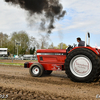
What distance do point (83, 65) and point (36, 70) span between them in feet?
7.64

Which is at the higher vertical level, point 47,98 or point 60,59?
point 60,59

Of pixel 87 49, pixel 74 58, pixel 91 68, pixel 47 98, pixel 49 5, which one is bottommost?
pixel 47 98

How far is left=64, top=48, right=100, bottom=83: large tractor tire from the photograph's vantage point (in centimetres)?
466

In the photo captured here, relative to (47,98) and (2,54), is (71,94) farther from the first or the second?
(2,54)

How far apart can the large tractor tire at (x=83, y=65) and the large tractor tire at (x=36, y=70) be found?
148 centimetres

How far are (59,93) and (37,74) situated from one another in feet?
8.32

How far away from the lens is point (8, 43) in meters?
53.8

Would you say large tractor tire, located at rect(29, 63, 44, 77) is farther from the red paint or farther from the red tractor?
the red tractor

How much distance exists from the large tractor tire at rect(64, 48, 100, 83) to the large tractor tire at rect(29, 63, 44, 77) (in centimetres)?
148

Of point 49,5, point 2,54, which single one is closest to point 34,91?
point 49,5

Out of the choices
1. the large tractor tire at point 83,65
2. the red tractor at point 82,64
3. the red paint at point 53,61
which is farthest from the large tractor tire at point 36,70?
the large tractor tire at point 83,65

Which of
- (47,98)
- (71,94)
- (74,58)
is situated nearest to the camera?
(47,98)

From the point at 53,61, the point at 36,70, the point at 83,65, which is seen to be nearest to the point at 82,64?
the point at 83,65

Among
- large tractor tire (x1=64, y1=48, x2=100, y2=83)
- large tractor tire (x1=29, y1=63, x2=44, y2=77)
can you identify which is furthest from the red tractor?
large tractor tire (x1=29, y1=63, x2=44, y2=77)
